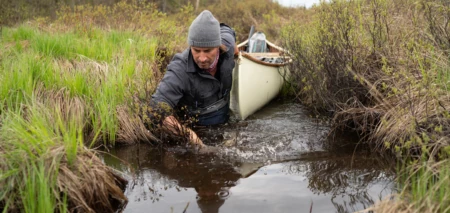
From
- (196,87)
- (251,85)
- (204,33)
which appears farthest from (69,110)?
(251,85)

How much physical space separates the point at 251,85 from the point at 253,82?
0.23 ft

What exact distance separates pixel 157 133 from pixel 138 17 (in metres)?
4.97

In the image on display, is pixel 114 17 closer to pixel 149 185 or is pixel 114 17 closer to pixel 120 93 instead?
pixel 120 93

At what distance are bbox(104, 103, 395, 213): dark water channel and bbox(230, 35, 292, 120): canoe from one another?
1.90 feet

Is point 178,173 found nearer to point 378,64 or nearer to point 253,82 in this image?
point 253,82

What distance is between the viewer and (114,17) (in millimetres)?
8734

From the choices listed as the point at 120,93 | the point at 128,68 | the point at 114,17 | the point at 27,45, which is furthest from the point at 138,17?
the point at 120,93

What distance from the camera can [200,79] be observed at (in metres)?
4.74

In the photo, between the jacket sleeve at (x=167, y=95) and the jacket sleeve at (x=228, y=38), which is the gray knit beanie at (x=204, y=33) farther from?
the jacket sleeve at (x=228, y=38)

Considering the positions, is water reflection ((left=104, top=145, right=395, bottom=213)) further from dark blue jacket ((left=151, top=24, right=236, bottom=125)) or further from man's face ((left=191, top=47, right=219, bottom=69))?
man's face ((left=191, top=47, right=219, bottom=69))

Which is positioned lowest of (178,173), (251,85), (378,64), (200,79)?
(178,173)

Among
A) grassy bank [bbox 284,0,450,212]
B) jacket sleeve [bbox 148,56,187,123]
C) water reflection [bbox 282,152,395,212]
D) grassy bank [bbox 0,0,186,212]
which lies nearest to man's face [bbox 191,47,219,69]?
jacket sleeve [bbox 148,56,187,123]

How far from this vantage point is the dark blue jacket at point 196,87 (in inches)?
175

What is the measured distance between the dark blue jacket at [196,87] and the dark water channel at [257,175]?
13.7 inches
